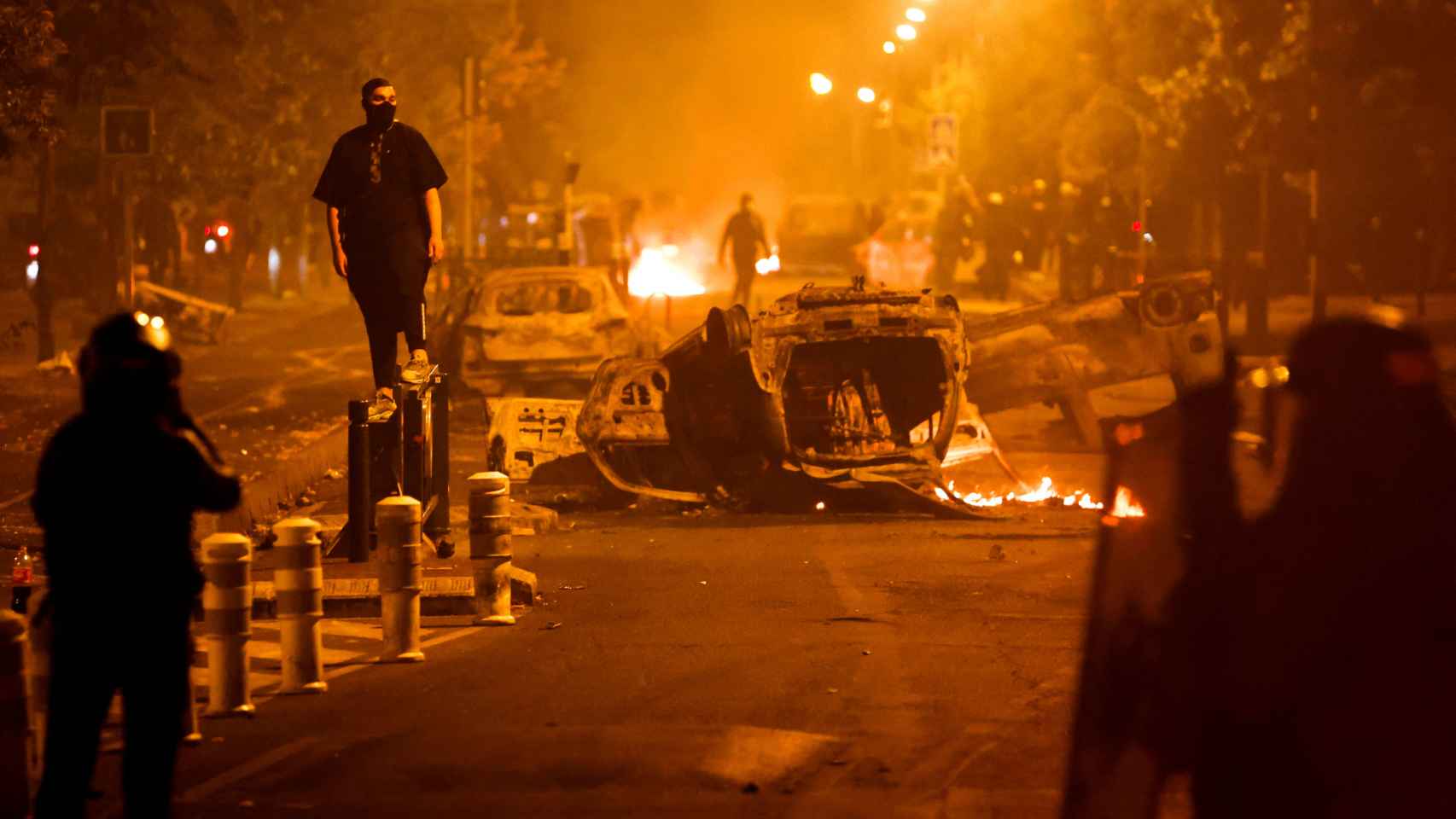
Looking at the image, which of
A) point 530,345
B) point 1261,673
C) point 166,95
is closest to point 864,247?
point 166,95

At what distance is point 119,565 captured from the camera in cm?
579

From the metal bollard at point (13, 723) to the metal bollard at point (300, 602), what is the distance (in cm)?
210

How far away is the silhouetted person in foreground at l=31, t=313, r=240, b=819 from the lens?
577 cm

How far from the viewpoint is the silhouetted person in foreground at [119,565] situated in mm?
5770

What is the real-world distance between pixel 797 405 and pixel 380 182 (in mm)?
4347

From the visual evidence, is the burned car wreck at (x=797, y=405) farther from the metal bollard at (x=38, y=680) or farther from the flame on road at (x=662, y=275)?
the flame on road at (x=662, y=275)

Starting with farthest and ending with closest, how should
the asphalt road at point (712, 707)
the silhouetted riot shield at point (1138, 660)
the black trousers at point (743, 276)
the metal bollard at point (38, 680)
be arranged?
the black trousers at point (743, 276)
the asphalt road at point (712, 707)
the metal bollard at point (38, 680)
the silhouetted riot shield at point (1138, 660)

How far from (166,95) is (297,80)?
34.9 ft

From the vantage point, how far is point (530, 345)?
23.7 meters

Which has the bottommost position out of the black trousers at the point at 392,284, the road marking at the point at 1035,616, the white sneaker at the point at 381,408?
the road marking at the point at 1035,616

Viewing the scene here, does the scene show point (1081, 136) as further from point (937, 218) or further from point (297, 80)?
point (297, 80)

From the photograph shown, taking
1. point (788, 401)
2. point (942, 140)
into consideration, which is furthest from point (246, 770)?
point (942, 140)

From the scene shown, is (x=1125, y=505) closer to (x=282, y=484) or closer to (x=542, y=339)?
(x=282, y=484)

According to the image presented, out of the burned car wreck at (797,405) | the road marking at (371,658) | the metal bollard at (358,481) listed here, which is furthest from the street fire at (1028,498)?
the road marking at (371,658)
